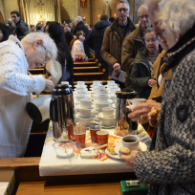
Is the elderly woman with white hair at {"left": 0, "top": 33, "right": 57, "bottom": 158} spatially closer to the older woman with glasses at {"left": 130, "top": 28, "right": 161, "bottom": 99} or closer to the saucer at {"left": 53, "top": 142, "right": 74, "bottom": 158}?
the saucer at {"left": 53, "top": 142, "right": 74, "bottom": 158}

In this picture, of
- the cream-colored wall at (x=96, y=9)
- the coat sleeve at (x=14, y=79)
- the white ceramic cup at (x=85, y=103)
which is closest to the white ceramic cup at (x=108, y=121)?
the white ceramic cup at (x=85, y=103)

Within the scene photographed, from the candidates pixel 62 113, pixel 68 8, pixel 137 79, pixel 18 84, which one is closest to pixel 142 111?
pixel 62 113

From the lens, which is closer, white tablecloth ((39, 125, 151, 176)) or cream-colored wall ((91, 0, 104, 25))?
white tablecloth ((39, 125, 151, 176))

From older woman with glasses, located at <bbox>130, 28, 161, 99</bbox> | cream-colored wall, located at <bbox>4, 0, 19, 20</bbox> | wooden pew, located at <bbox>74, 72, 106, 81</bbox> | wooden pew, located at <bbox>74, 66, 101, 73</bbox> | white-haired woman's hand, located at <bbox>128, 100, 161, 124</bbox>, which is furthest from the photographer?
cream-colored wall, located at <bbox>4, 0, 19, 20</bbox>

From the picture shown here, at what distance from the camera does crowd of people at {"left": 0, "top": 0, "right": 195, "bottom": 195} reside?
626 millimetres

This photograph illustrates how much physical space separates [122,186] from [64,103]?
588mm

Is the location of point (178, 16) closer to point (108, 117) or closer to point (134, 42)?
point (108, 117)

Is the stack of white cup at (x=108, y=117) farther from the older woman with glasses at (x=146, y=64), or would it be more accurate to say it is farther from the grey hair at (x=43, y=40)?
the older woman with glasses at (x=146, y=64)

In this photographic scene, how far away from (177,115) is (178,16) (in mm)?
343

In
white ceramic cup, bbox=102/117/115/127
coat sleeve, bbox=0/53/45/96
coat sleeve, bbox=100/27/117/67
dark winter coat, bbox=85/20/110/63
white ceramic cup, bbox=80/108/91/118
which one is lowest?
white ceramic cup, bbox=102/117/115/127

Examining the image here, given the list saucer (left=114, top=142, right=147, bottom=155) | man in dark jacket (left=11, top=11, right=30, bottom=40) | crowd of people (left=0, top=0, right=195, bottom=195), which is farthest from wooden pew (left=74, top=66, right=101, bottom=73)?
saucer (left=114, top=142, right=147, bottom=155)

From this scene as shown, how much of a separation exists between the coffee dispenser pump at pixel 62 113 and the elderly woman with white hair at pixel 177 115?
24.5 inches

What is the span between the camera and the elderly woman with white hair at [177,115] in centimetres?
61

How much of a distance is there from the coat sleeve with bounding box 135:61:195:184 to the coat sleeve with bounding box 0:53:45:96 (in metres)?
0.93
